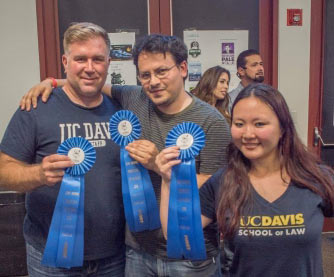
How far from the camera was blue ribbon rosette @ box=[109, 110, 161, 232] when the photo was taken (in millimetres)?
1242

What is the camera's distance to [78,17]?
9.60 feet

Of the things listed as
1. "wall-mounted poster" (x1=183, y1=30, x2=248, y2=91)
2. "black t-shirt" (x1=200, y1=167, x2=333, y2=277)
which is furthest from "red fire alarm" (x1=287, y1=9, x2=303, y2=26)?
"black t-shirt" (x1=200, y1=167, x2=333, y2=277)

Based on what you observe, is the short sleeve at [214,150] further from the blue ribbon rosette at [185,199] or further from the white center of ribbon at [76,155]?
the white center of ribbon at [76,155]

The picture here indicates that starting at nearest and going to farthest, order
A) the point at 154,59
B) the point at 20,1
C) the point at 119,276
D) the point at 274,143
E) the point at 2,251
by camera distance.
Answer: the point at 274,143 → the point at 154,59 → the point at 119,276 → the point at 2,251 → the point at 20,1

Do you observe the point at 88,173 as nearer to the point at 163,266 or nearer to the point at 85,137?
the point at 85,137

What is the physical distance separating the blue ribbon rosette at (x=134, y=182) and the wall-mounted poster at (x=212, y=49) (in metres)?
1.93

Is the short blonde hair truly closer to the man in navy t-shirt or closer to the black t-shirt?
the man in navy t-shirt

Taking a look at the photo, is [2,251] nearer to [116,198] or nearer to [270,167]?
[116,198]

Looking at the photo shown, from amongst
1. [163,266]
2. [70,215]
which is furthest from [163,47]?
[163,266]

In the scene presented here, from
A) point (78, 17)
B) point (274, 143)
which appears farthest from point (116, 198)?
point (78, 17)

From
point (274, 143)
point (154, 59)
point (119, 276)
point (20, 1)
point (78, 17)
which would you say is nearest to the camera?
point (274, 143)

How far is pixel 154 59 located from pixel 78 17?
195cm

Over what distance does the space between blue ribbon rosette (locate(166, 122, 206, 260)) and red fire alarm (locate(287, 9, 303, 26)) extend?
2.20 meters

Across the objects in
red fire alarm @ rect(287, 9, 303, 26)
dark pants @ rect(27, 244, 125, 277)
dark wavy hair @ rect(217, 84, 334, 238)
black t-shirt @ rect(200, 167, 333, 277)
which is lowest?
dark pants @ rect(27, 244, 125, 277)
